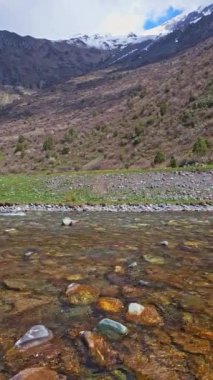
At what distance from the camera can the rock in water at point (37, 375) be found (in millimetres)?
4113

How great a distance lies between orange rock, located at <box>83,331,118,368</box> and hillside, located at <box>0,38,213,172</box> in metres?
35.8

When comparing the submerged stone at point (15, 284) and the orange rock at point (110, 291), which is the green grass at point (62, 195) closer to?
the submerged stone at point (15, 284)

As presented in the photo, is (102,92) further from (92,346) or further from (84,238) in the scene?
(92,346)

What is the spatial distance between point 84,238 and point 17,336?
7627mm

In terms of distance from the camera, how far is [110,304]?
6184mm

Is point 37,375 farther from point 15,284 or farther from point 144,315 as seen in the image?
point 15,284

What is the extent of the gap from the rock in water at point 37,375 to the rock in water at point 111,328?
41.2 inches

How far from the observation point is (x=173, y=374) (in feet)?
14.2

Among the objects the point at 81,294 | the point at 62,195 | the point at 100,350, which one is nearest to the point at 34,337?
the point at 100,350

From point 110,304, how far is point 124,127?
206ft

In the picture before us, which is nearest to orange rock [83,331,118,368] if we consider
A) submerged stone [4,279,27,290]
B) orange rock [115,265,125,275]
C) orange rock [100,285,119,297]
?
orange rock [100,285,119,297]

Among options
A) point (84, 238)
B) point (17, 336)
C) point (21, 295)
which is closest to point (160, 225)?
point (84, 238)

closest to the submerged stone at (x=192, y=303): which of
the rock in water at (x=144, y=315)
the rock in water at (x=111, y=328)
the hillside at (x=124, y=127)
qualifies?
the rock in water at (x=144, y=315)

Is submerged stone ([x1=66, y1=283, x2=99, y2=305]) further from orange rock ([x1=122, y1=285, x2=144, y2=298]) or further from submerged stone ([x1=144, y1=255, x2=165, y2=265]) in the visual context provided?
submerged stone ([x1=144, y1=255, x2=165, y2=265])
